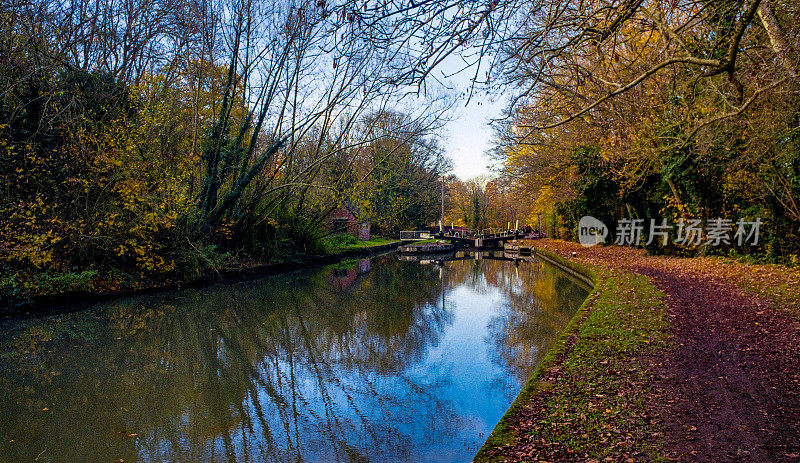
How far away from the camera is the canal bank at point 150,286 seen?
9289mm

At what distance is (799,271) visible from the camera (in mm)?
10938

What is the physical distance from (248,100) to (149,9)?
348 centimetres

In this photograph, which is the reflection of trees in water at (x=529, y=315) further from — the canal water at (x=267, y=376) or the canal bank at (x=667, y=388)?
the canal bank at (x=667, y=388)

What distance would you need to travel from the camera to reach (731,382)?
4262mm

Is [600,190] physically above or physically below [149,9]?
below

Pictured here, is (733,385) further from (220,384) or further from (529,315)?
(529,315)

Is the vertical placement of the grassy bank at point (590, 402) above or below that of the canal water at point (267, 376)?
above

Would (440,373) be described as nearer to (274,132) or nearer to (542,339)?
(542,339)

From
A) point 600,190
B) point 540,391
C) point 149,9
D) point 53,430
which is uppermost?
point 149,9

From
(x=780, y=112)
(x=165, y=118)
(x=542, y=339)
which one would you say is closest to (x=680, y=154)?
(x=780, y=112)

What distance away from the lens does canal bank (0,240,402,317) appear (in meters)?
9.29

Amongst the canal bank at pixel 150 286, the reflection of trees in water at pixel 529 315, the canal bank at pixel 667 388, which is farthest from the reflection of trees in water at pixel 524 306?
the canal bank at pixel 150 286

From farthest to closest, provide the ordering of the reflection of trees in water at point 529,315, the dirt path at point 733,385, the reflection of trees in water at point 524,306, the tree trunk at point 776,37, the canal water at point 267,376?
the reflection of trees in water at point 524,306 < the reflection of trees in water at point 529,315 < the tree trunk at point 776,37 < the canal water at point 267,376 < the dirt path at point 733,385

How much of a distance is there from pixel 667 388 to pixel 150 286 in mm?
11347
